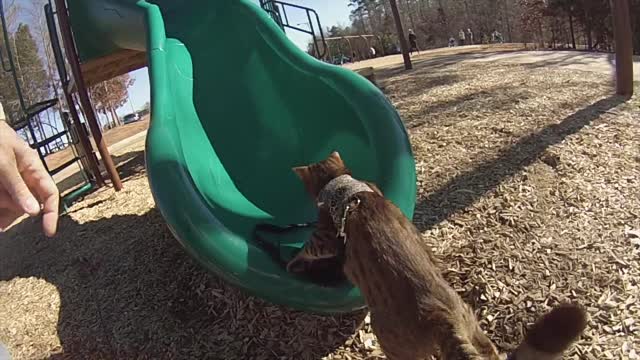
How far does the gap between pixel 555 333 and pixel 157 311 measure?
8.11 feet

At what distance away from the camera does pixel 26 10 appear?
20.8 feet

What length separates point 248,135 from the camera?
149 inches

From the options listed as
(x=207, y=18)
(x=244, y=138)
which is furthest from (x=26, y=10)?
(x=244, y=138)

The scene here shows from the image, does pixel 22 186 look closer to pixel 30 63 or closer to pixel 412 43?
pixel 30 63

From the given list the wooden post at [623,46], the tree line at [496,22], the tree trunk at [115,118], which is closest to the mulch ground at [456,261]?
the wooden post at [623,46]

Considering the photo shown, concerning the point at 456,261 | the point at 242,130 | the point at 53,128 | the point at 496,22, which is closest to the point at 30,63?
the point at 53,128

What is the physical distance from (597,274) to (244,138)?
2.46 meters

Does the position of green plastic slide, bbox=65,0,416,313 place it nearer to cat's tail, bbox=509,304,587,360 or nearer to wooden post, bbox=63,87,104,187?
cat's tail, bbox=509,304,587,360

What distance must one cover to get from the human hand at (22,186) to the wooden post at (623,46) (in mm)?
5847

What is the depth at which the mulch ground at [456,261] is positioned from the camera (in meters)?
2.75

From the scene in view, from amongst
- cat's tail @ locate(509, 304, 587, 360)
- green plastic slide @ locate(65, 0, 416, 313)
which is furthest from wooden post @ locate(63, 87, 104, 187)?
cat's tail @ locate(509, 304, 587, 360)

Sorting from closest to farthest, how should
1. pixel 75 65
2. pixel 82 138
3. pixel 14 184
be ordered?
pixel 14 184 < pixel 75 65 < pixel 82 138

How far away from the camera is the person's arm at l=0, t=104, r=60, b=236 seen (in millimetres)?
1167

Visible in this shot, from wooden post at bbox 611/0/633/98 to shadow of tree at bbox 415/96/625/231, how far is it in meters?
1.14
